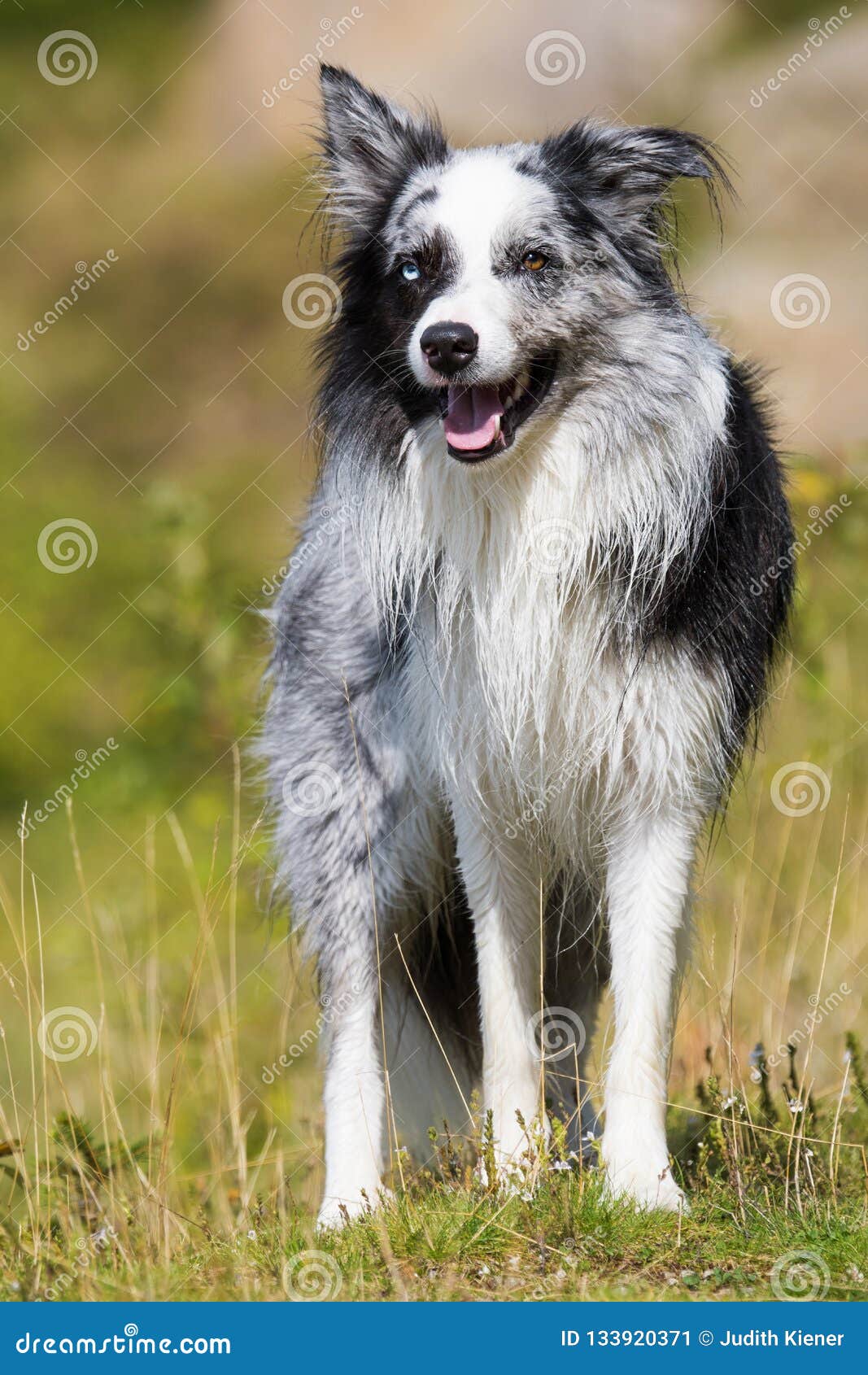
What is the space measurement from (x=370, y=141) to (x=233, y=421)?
37.8ft

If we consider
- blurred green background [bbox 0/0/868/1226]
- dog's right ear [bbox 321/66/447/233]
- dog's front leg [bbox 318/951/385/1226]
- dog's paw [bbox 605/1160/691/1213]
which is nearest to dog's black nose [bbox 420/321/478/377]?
blurred green background [bbox 0/0/868/1226]

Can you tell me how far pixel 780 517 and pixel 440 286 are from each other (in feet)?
3.67

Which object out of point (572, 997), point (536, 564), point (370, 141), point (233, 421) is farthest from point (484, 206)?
point (233, 421)

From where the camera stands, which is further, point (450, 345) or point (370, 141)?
point (370, 141)

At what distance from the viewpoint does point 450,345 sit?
3254 millimetres

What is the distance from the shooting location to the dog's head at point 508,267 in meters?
3.37

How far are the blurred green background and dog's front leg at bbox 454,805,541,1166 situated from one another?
488mm

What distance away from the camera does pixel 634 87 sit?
13.4 meters

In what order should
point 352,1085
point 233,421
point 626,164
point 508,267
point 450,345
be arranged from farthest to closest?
point 233,421 < point 352,1085 < point 626,164 < point 508,267 < point 450,345

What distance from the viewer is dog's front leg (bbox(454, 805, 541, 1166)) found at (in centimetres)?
378

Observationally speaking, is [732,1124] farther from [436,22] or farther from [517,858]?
[436,22]

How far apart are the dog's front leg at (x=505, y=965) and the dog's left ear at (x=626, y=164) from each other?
5.24ft

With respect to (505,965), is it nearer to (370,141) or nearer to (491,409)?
(491,409)

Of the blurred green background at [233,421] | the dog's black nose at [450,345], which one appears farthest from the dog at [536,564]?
the blurred green background at [233,421]
